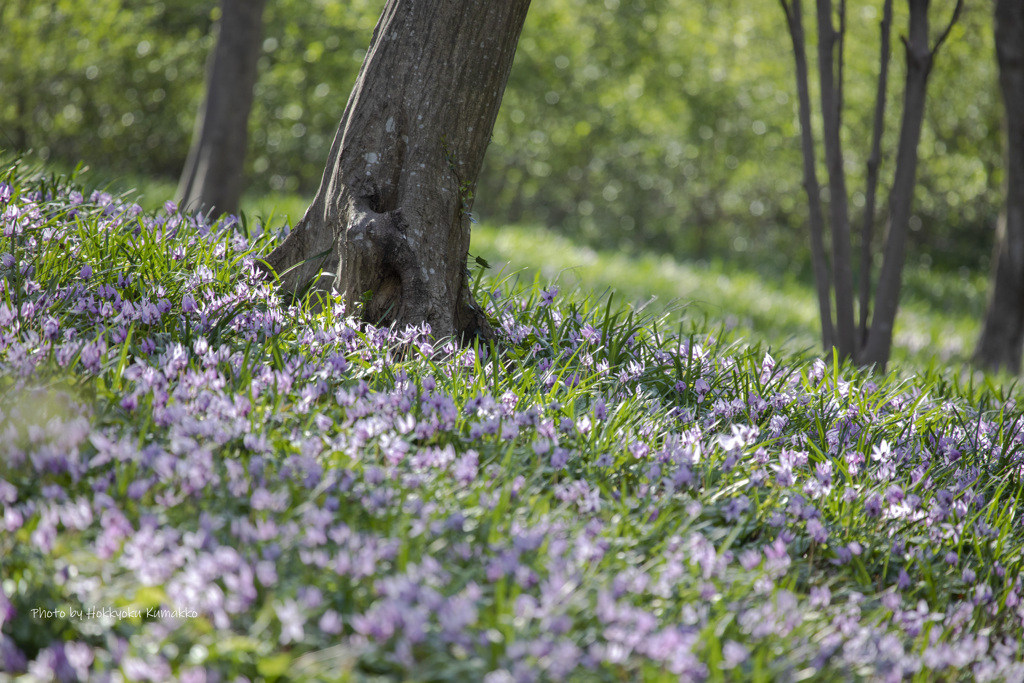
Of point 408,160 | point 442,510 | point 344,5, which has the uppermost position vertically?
point 344,5

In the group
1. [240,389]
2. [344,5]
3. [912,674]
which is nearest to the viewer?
[912,674]

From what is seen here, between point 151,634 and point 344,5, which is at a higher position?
point 344,5

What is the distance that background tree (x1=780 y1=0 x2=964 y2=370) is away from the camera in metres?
4.22

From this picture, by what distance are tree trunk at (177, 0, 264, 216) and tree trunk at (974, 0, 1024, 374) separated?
21.9ft

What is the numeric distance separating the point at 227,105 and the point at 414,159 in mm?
4715

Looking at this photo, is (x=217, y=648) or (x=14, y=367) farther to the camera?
(x=14, y=367)

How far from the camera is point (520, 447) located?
222 centimetres

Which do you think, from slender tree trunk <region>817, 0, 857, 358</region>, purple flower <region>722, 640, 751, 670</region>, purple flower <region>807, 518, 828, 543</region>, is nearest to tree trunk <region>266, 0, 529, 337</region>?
purple flower <region>807, 518, 828, 543</region>

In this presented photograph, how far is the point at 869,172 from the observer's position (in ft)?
14.5

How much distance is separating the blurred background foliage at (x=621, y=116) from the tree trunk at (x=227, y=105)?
4.60m

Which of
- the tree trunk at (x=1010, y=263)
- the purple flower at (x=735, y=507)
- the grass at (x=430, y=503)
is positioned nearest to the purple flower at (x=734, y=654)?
the grass at (x=430, y=503)

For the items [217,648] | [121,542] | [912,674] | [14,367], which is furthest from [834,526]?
[14,367]

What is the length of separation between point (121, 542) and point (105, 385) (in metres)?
0.65

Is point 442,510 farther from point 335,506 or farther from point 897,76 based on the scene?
point 897,76
